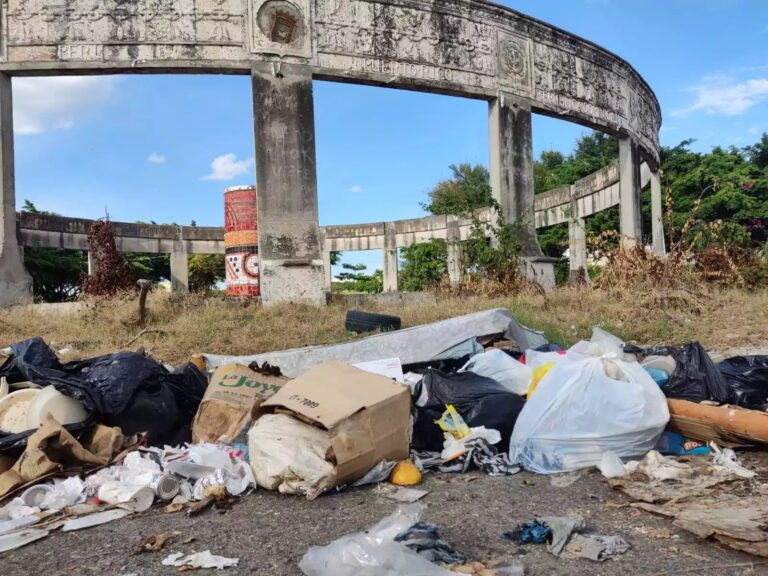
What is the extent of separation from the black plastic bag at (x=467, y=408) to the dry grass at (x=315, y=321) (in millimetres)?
2616

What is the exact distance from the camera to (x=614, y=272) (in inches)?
326

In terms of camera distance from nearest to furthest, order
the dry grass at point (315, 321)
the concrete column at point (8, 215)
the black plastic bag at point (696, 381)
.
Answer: the black plastic bag at point (696, 381)
the dry grass at point (315, 321)
the concrete column at point (8, 215)

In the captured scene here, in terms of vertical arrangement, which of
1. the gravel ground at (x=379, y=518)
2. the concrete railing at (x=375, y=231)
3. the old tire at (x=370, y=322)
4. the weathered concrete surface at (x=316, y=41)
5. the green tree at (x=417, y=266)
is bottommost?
the gravel ground at (x=379, y=518)

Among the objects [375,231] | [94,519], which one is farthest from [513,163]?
[375,231]

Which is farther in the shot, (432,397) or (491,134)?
(491,134)

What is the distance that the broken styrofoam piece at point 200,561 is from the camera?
185 centimetres

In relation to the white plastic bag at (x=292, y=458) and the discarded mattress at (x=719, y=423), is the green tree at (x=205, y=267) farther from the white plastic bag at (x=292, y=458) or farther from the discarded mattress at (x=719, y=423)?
the discarded mattress at (x=719, y=423)

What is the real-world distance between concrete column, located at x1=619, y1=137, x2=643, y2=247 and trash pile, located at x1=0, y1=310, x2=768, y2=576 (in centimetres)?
996

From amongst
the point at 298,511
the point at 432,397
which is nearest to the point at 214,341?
the point at 432,397

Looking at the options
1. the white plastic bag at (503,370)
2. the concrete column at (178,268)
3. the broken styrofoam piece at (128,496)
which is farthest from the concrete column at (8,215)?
the concrete column at (178,268)

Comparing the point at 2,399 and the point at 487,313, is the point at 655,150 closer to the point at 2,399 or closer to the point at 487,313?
the point at 487,313

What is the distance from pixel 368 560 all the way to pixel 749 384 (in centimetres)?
284

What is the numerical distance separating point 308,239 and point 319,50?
9.28 ft

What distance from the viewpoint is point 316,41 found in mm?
8305
